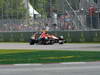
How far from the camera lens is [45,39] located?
3316cm

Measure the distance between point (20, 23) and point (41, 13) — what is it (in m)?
2.25

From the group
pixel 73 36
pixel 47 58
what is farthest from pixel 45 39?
pixel 47 58

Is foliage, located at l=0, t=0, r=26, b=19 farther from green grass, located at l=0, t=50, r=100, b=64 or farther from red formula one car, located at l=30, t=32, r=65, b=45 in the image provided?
green grass, located at l=0, t=50, r=100, b=64

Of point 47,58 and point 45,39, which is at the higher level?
point 45,39

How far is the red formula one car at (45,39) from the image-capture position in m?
33.2

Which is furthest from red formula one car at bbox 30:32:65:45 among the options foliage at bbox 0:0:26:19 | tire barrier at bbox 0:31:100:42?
foliage at bbox 0:0:26:19

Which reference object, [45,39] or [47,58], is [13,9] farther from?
[47,58]

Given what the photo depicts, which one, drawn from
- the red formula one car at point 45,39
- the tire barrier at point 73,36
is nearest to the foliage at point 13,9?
the tire barrier at point 73,36

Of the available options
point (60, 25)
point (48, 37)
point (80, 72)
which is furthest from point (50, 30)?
point (80, 72)

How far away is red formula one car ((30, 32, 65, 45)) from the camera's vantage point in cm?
3316

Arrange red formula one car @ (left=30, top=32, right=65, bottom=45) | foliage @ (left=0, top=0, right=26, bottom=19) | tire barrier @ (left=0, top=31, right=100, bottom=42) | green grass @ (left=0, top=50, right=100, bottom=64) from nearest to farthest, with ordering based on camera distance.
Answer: green grass @ (left=0, top=50, right=100, bottom=64) → red formula one car @ (left=30, top=32, right=65, bottom=45) → tire barrier @ (left=0, top=31, right=100, bottom=42) → foliage @ (left=0, top=0, right=26, bottom=19)

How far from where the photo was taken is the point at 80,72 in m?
11.7

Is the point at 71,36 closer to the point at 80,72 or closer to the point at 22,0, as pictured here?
the point at 22,0

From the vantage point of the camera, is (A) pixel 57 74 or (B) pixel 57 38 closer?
(A) pixel 57 74
